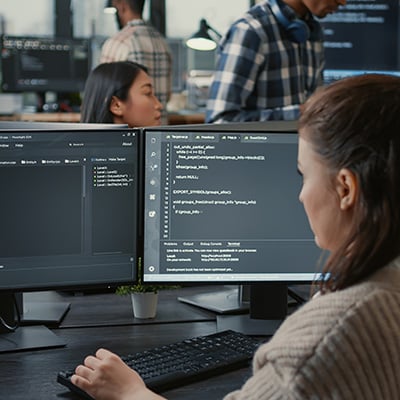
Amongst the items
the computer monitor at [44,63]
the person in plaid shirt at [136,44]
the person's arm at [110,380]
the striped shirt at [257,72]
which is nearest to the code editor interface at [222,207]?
the person's arm at [110,380]

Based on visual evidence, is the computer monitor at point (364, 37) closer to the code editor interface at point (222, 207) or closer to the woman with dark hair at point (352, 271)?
the code editor interface at point (222, 207)

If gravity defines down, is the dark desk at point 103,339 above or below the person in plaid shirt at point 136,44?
below

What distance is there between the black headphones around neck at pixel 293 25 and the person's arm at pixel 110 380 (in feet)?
6.76

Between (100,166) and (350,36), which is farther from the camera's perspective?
(350,36)

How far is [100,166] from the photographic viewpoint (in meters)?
1.76

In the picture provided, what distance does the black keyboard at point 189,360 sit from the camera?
1491 mm

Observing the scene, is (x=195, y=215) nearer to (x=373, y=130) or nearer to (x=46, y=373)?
(x=46, y=373)

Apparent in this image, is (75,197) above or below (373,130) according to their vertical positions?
below

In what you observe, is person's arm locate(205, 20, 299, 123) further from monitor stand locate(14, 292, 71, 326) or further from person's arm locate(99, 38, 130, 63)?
monitor stand locate(14, 292, 71, 326)

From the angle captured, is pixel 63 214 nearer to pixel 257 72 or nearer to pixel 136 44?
pixel 257 72

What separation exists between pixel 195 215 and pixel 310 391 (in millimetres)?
816

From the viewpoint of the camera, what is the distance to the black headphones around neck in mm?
3223

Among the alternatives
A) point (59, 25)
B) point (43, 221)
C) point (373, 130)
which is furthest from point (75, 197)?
point (59, 25)

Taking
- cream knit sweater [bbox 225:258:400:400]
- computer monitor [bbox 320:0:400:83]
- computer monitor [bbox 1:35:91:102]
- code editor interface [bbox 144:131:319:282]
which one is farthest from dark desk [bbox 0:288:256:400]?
computer monitor [bbox 1:35:91:102]
